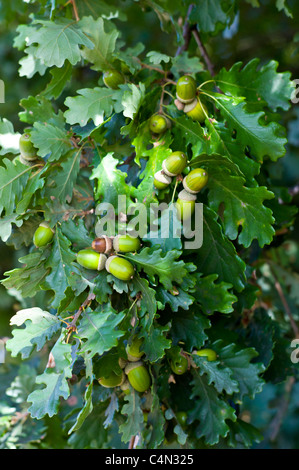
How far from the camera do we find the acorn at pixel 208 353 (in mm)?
1212

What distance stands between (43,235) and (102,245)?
0.16 m

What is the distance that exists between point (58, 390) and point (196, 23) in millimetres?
1176

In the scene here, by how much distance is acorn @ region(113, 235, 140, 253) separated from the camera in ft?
3.61

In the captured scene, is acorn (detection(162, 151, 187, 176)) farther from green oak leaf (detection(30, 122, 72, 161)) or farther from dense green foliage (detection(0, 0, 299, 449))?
green oak leaf (detection(30, 122, 72, 161))

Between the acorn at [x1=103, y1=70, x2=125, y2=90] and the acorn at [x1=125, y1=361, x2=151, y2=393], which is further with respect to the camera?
the acorn at [x1=103, y1=70, x2=125, y2=90]

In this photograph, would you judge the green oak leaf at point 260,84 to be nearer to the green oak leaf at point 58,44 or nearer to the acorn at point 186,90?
the acorn at point 186,90

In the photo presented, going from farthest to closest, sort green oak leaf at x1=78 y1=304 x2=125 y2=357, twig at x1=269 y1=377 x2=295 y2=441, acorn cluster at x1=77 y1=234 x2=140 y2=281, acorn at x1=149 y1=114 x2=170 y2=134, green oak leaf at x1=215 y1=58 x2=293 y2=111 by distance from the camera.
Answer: twig at x1=269 y1=377 x2=295 y2=441 → green oak leaf at x1=215 y1=58 x2=293 y2=111 → acorn at x1=149 y1=114 x2=170 y2=134 → acorn cluster at x1=77 y1=234 x2=140 y2=281 → green oak leaf at x1=78 y1=304 x2=125 y2=357

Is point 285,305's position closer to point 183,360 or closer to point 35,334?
point 183,360

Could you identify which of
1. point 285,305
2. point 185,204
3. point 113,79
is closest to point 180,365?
point 185,204

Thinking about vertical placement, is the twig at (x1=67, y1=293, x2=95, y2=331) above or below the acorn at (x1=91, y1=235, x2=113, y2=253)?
below

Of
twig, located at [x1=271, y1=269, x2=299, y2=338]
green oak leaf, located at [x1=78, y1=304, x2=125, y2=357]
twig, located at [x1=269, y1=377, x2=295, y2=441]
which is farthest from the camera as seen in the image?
twig, located at [x1=269, y1=377, x2=295, y2=441]

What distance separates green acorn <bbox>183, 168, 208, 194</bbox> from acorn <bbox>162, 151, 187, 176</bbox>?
0.02 metres

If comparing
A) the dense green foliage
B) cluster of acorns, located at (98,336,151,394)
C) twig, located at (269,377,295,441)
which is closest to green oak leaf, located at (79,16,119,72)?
the dense green foliage

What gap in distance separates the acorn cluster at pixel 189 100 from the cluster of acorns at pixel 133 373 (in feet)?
1.74
